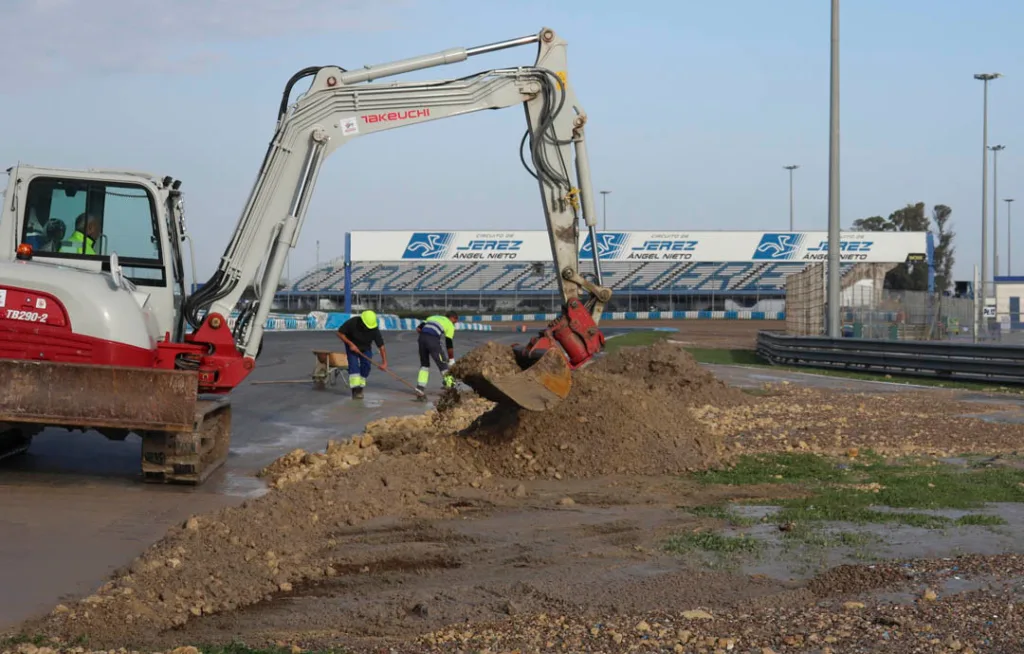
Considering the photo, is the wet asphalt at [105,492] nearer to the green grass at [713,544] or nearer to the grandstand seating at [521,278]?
the green grass at [713,544]

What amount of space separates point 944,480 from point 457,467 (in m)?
4.56

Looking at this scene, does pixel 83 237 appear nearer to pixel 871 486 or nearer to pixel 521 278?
pixel 871 486

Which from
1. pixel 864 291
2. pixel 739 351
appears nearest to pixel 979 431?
pixel 864 291

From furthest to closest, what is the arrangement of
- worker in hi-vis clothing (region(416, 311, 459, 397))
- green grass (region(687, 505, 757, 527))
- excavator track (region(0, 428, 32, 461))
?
1. worker in hi-vis clothing (region(416, 311, 459, 397))
2. excavator track (region(0, 428, 32, 461))
3. green grass (region(687, 505, 757, 527))

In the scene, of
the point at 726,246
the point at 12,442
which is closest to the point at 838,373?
the point at 12,442

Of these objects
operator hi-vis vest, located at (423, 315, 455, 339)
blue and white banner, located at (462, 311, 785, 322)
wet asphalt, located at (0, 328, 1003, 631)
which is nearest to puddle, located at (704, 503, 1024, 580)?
wet asphalt, located at (0, 328, 1003, 631)

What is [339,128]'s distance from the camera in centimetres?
1143

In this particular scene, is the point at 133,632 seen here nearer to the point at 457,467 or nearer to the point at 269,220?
the point at 457,467

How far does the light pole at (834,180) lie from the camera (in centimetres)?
2702

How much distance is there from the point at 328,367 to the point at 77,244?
11.3 meters

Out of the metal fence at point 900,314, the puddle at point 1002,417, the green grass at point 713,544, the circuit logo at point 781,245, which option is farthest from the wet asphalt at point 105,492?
the circuit logo at point 781,245

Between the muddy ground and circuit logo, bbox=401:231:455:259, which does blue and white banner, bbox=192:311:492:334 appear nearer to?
circuit logo, bbox=401:231:455:259

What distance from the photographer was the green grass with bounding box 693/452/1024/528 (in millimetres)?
8438

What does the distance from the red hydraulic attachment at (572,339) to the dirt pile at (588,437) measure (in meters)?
0.35
